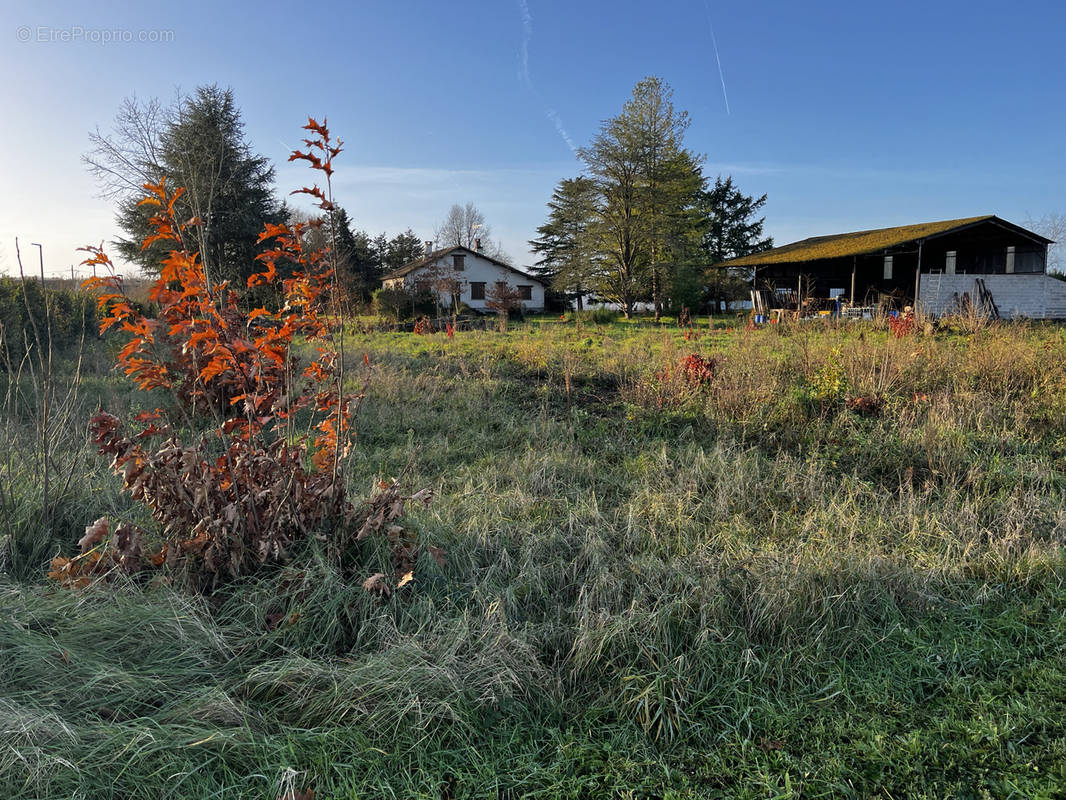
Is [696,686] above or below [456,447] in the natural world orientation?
below

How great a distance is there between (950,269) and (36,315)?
26436 mm

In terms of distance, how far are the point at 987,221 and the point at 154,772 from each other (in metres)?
24.8

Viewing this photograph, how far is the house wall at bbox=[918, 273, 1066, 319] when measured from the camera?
2031 cm

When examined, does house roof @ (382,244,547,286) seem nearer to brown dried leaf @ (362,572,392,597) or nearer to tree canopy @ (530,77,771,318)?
tree canopy @ (530,77,771,318)

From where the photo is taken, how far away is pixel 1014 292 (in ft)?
69.9

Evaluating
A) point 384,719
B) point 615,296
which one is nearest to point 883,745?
point 384,719

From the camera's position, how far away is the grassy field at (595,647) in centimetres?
195

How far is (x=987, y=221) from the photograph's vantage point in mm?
19562

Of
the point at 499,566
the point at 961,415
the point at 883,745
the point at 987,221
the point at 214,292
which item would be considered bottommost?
the point at 883,745

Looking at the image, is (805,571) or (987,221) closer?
(805,571)

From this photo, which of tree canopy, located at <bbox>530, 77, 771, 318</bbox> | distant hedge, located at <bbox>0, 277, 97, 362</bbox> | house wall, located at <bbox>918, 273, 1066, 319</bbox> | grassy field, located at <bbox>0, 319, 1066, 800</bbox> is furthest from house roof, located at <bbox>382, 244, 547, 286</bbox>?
grassy field, located at <bbox>0, 319, 1066, 800</bbox>

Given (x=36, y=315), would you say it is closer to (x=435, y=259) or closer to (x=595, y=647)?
(x=595, y=647)

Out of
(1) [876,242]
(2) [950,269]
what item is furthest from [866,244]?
(2) [950,269]

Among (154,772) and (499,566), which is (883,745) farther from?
(154,772)
